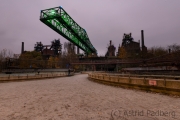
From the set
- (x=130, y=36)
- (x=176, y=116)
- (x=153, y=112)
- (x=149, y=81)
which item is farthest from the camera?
(x=130, y=36)

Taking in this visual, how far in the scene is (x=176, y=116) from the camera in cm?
467

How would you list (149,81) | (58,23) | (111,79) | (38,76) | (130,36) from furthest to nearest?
(130,36) → (58,23) → (38,76) → (111,79) → (149,81)

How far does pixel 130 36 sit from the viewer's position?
80.4 metres

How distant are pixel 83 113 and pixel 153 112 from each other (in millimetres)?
3003

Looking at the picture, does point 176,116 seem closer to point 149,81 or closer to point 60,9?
point 149,81

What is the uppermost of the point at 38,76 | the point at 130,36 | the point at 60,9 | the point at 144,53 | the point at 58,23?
the point at 130,36

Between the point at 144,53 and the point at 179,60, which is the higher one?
the point at 144,53

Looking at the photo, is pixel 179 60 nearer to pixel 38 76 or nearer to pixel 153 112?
pixel 153 112

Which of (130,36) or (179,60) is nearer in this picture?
(179,60)

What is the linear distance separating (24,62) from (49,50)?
37.3m

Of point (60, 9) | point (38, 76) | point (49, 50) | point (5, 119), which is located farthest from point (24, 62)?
point (5, 119)

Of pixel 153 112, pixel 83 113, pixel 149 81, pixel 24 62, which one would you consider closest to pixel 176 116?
pixel 153 112

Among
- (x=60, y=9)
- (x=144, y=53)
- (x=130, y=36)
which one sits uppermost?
(x=130, y=36)

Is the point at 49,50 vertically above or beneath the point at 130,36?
beneath
